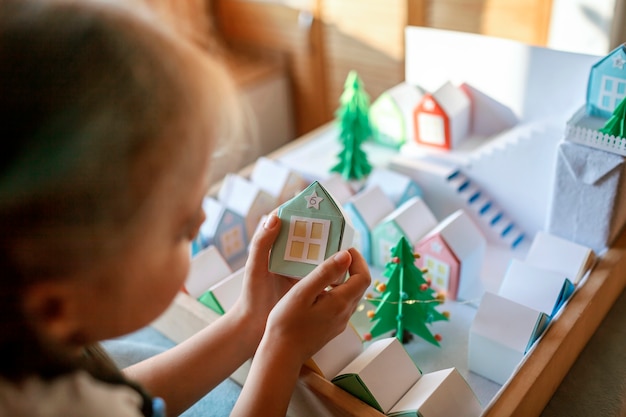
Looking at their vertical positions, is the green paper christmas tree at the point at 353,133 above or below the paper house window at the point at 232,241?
above

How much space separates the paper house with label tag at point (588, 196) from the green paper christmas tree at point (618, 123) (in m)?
0.02

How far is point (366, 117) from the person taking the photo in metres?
1.01

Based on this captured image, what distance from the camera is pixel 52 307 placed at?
33 cm

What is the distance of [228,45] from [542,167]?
107cm

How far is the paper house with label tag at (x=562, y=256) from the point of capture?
0.66 metres

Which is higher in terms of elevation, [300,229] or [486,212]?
[300,229]

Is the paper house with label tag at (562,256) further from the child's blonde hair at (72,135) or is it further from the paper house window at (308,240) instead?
the child's blonde hair at (72,135)

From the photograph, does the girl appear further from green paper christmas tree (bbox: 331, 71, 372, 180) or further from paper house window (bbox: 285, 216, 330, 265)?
green paper christmas tree (bbox: 331, 71, 372, 180)

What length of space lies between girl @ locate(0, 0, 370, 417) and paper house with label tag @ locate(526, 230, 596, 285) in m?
0.43

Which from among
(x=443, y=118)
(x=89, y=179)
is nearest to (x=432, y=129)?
(x=443, y=118)

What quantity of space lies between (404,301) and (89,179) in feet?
1.40

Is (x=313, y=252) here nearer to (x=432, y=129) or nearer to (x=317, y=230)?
(x=317, y=230)

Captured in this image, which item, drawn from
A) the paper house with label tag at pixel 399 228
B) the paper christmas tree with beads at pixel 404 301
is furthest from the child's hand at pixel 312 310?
the paper house with label tag at pixel 399 228

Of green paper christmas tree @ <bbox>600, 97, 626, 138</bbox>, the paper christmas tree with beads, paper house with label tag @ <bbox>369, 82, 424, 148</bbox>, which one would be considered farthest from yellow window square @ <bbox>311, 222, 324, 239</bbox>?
paper house with label tag @ <bbox>369, 82, 424, 148</bbox>
